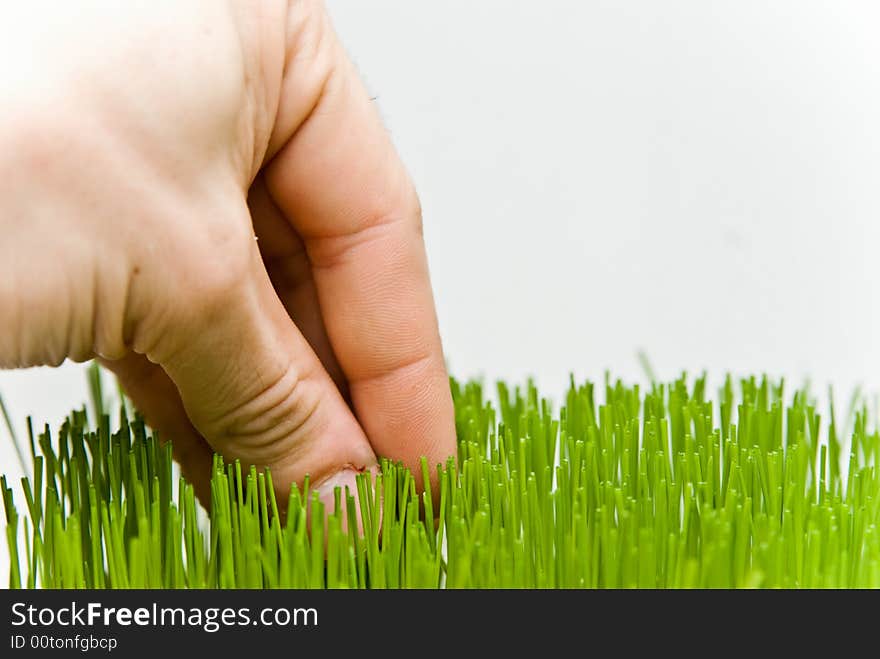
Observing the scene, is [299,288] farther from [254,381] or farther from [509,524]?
[509,524]

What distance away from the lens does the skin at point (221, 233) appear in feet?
1.74

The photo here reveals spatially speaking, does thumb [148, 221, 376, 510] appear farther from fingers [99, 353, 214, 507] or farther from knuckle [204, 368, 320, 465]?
fingers [99, 353, 214, 507]

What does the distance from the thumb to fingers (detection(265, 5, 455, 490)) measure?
0.04 metres

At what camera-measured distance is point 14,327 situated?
549 millimetres

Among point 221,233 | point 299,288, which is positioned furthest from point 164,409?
point 221,233

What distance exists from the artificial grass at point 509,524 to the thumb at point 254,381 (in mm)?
28

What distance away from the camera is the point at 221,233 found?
58 cm

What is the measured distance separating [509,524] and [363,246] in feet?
0.76

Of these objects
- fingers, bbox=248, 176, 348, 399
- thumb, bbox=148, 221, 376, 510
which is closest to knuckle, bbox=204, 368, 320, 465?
thumb, bbox=148, 221, 376, 510

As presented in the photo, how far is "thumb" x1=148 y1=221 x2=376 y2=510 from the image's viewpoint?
59 centimetres

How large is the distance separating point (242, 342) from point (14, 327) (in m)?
0.13

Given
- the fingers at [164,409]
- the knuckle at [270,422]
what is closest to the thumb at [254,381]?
the knuckle at [270,422]

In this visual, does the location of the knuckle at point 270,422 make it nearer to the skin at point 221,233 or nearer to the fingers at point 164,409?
the skin at point 221,233
